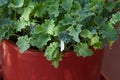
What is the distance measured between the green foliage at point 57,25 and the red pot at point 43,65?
32mm

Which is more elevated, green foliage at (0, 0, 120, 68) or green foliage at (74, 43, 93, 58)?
green foliage at (0, 0, 120, 68)

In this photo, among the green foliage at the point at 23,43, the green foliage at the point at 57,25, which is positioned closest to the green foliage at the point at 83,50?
the green foliage at the point at 57,25

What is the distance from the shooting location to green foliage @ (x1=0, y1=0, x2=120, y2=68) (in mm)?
799

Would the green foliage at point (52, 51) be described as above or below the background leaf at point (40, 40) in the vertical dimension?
below

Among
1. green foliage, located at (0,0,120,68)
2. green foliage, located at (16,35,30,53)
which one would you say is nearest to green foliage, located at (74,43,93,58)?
green foliage, located at (0,0,120,68)

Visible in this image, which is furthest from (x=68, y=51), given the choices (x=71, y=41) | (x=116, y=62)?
(x=116, y=62)

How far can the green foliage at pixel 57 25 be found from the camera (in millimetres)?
799

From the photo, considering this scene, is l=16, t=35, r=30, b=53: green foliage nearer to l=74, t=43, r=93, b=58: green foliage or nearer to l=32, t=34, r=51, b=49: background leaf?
l=32, t=34, r=51, b=49: background leaf

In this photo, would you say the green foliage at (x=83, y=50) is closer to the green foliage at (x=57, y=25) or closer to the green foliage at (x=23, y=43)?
the green foliage at (x=57, y=25)

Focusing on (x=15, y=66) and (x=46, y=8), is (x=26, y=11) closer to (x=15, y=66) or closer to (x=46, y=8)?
(x=46, y=8)

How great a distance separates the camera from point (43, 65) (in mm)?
844

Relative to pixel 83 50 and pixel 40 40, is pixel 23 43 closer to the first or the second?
pixel 40 40

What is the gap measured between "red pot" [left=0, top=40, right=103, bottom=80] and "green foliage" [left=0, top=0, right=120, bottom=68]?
1.3 inches

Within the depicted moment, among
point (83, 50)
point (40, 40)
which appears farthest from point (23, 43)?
point (83, 50)
